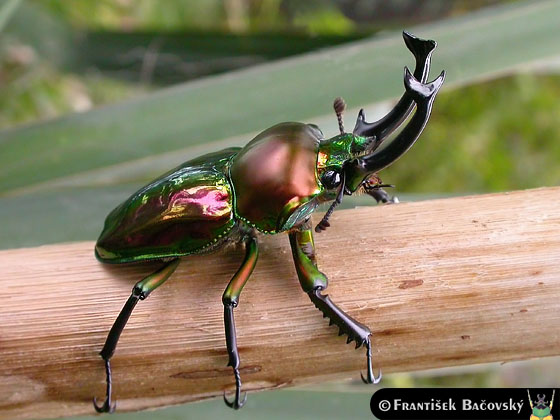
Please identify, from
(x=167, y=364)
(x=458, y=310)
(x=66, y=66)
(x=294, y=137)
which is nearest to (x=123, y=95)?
(x=66, y=66)

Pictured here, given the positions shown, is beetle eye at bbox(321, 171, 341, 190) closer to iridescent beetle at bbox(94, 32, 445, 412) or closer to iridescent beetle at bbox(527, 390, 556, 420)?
iridescent beetle at bbox(94, 32, 445, 412)

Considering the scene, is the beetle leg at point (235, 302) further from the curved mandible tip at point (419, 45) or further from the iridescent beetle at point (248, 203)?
the curved mandible tip at point (419, 45)

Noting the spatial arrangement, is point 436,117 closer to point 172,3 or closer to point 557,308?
point 172,3

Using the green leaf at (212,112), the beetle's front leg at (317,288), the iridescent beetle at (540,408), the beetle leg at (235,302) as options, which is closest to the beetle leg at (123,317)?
the beetle leg at (235,302)

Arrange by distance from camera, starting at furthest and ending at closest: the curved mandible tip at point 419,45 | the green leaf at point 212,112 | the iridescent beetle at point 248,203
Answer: the green leaf at point 212,112 < the iridescent beetle at point 248,203 < the curved mandible tip at point 419,45

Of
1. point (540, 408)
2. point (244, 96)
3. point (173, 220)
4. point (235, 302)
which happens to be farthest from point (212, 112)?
point (540, 408)

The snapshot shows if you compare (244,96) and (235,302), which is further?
(244,96)

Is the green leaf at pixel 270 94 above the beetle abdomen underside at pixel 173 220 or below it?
above

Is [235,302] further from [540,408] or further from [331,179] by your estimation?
[540,408]
